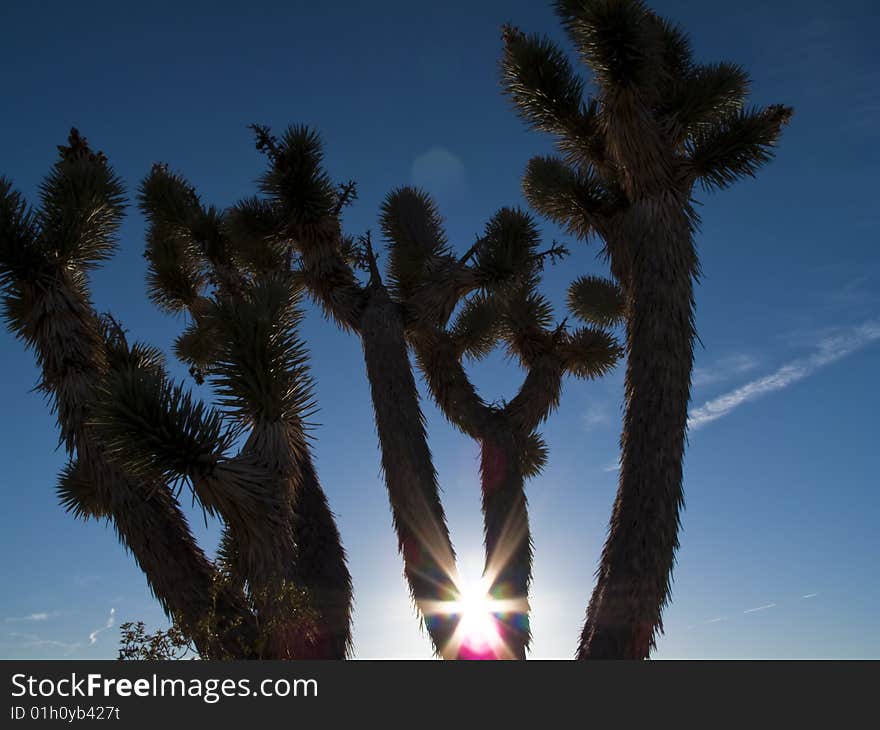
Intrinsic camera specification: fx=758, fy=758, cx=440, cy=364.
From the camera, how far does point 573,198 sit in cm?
1026

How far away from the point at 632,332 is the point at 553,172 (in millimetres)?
3061

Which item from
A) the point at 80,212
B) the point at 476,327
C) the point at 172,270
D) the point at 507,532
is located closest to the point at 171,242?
the point at 172,270

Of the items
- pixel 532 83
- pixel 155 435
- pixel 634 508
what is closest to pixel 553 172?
pixel 532 83

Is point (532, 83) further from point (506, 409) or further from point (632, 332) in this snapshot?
point (506, 409)

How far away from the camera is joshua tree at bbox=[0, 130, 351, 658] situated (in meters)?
6.86

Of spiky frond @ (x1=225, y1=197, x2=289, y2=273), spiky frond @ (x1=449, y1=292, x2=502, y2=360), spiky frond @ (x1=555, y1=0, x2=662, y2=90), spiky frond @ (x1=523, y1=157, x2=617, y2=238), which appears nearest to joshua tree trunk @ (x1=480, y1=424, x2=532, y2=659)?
spiky frond @ (x1=449, y1=292, x2=502, y2=360)

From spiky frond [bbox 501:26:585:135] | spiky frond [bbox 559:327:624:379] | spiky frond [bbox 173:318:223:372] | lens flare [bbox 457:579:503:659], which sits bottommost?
lens flare [bbox 457:579:503:659]

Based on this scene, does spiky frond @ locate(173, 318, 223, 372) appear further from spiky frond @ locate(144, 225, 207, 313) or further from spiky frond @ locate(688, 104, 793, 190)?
spiky frond @ locate(688, 104, 793, 190)

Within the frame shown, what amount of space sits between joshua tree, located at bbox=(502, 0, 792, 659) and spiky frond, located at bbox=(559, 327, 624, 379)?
2434 millimetres

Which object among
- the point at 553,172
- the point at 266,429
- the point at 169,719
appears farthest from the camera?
the point at 553,172

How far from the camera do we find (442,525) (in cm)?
986

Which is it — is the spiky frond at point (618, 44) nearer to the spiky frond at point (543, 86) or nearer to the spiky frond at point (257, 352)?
the spiky frond at point (543, 86)

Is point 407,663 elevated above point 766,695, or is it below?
above

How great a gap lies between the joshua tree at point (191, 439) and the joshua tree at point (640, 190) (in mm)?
3307
